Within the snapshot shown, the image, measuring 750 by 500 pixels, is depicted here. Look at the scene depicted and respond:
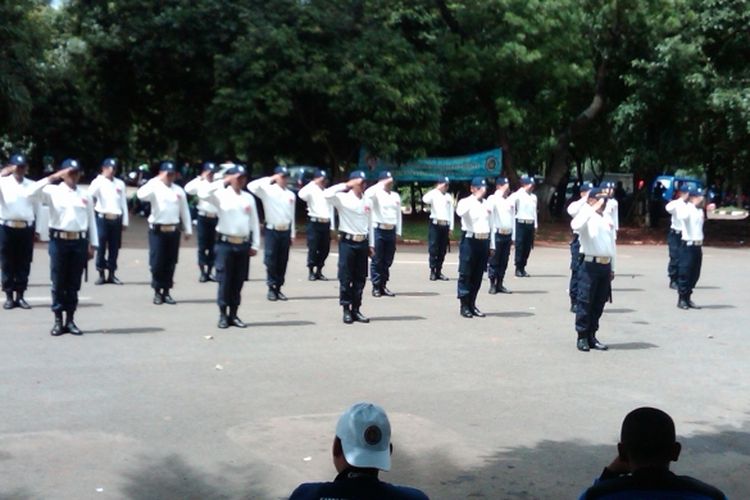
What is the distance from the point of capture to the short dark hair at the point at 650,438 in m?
3.54

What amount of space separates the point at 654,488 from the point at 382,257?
1313cm

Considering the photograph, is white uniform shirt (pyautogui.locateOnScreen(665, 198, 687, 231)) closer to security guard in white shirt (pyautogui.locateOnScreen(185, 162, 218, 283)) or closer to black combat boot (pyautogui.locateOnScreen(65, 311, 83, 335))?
security guard in white shirt (pyautogui.locateOnScreen(185, 162, 218, 283))

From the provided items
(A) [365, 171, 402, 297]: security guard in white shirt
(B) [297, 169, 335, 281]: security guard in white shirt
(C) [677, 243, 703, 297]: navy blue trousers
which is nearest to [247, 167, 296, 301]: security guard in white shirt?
(A) [365, 171, 402, 297]: security guard in white shirt

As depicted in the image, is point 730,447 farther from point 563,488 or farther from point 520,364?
point 520,364

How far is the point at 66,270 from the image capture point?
11.6 meters

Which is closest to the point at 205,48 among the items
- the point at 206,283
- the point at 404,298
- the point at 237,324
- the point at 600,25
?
the point at 600,25

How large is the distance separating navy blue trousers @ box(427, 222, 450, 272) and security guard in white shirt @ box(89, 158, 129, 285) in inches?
207

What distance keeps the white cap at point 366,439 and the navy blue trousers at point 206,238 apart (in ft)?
45.3

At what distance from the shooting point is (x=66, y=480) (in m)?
6.64

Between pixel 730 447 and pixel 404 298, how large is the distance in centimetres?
843

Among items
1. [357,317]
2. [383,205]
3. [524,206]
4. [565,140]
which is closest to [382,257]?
[383,205]

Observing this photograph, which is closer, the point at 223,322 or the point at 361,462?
the point at 361,462

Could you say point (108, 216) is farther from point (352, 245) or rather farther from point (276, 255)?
point (352, 245)

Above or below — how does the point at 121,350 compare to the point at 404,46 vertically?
below
